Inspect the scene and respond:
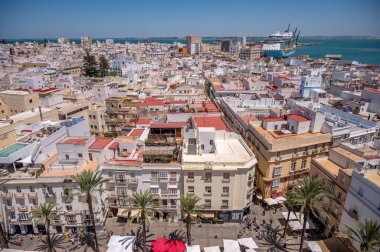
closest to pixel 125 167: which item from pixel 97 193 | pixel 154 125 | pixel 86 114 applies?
pixel 97 193

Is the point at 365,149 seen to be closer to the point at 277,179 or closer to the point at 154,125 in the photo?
the point at 277,179

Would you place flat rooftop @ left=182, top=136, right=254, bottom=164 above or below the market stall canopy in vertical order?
above

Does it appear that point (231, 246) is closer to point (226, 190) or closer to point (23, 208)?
point (226, 190)

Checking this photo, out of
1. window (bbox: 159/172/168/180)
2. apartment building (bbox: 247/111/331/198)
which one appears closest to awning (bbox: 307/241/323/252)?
apartment building (bbox: 247/111/331/198)

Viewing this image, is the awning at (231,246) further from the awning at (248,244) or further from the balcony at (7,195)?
the balcony at (7,195)

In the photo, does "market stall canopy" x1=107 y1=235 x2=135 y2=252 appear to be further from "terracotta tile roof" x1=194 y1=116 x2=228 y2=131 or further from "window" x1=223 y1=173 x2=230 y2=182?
"terracotta tile roof" x1=194 y1=116 x2=228 y2=131

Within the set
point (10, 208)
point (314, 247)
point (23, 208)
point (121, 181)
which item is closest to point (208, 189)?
point (121, 181)

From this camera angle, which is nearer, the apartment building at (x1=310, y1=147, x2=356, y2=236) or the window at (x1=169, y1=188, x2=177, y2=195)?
the apartment building at (x1=310, y1=147, x2=356, y2=236)
